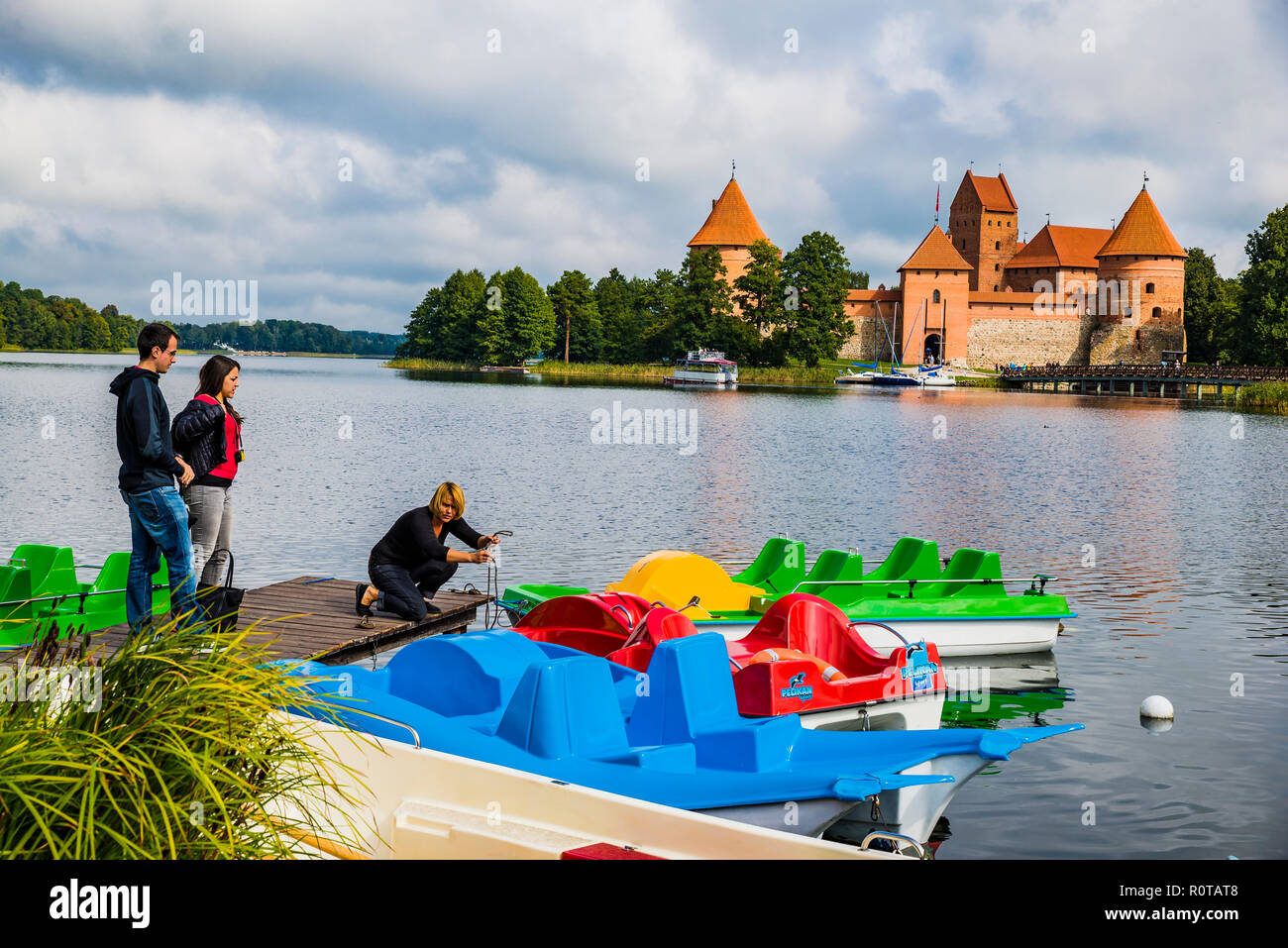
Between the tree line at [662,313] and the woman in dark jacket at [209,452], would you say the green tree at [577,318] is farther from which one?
the woman in dark jacket at [209,452]

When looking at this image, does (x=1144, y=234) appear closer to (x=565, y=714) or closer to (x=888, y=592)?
(x=888, y=592)

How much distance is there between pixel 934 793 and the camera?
650 centimetres

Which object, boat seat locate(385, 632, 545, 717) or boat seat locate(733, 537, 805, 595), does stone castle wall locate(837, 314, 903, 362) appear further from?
boat seat locate(385, 632, 545, 717)

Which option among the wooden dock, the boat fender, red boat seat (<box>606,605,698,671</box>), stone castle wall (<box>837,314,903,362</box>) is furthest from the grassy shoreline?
red boat seat (<box>606,605,698,671</box>)

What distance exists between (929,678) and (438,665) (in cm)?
362

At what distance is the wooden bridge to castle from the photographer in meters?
78.4

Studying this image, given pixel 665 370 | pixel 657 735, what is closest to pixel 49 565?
pixel 657 735

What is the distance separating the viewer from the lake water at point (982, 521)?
8.27 meters

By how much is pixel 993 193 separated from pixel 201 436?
387 ft

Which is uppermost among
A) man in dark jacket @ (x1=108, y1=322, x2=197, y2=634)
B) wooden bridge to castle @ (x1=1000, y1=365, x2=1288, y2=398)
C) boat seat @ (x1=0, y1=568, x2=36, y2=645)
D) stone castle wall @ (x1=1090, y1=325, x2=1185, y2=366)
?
stone castle wall @ (x1=1090, y1=325, x2=1185, y2=366)

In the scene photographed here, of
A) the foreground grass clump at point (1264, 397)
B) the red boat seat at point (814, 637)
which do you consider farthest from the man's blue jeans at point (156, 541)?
the foreground grass clump at point (1264, 397)

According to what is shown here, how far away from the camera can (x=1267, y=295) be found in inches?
3059

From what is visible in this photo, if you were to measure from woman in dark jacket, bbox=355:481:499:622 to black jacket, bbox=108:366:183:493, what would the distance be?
2.58m

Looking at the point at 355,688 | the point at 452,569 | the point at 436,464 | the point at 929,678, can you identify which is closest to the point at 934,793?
the point at 929,678
